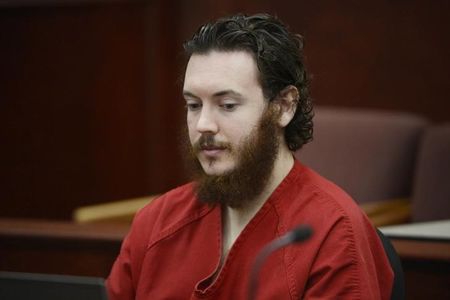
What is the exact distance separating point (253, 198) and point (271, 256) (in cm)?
13

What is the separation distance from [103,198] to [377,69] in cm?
118

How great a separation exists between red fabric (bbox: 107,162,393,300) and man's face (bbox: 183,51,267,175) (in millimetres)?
111

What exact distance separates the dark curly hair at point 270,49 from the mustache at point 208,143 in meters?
0.11

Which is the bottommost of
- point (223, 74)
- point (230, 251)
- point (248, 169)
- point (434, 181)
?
point (434, 181)

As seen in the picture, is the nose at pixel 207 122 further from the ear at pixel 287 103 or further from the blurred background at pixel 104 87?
the blurred background at pixel 104 87

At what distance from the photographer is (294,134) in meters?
1.54

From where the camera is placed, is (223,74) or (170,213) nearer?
(223,74)

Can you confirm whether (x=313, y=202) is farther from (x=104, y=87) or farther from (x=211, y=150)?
(x=104, y=87)

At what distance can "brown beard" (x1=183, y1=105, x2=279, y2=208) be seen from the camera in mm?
1433

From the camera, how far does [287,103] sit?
4.92 ft

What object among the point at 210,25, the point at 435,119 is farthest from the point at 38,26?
the point at 210,25

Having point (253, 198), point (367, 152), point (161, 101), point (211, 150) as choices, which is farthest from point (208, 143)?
point (161, 101)

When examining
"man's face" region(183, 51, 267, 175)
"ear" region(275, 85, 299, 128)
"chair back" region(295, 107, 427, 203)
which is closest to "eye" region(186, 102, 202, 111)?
"man's face" region(183, 51, 267, 175)

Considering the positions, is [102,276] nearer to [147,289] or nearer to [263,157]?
[147,289]
